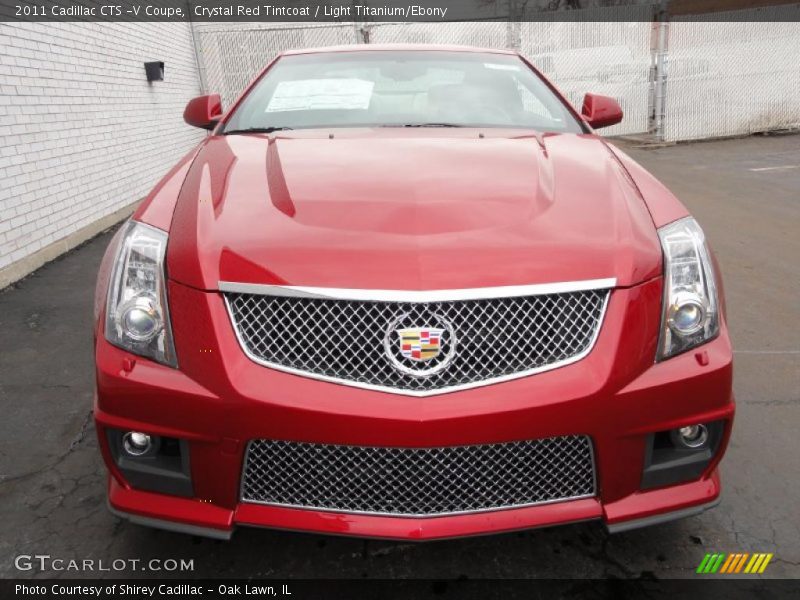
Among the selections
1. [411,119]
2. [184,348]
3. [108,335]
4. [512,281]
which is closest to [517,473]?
[512,281]

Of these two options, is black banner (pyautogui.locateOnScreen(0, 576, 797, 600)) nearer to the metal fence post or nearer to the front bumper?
the front bumper

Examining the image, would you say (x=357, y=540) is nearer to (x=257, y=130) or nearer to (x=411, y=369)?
(x=411, y=369)

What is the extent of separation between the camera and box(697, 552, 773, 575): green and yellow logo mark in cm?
191

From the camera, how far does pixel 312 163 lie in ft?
7.08

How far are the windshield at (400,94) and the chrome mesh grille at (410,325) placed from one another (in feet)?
4.50

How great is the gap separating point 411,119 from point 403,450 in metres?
1.69

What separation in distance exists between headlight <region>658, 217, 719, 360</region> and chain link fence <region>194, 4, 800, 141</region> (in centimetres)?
1094

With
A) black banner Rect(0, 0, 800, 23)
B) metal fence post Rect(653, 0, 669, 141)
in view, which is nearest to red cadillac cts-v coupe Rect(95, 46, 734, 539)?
black banner Rect(0, 0, 800, 23)

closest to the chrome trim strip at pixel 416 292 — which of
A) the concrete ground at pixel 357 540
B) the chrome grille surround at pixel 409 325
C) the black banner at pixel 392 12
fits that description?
the chrome grille surround at pixel 409 325

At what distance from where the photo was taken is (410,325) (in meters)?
1.56

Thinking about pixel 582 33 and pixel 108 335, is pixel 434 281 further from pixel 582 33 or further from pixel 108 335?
pixel 582 33

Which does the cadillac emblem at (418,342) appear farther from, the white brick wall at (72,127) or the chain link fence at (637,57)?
the chain link fence at (637,57)

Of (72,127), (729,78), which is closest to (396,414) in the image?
(72,127)

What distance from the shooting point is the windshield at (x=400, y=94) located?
280 cm
